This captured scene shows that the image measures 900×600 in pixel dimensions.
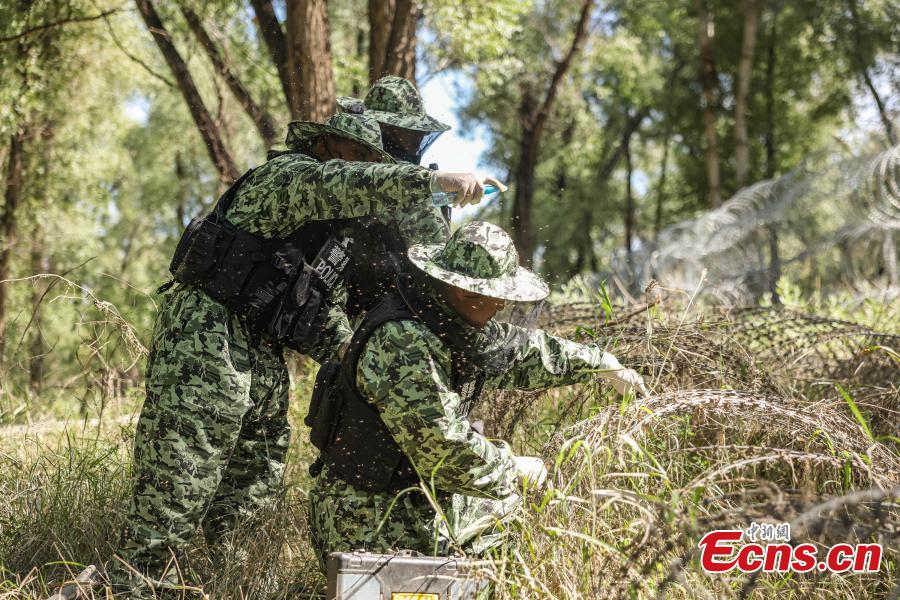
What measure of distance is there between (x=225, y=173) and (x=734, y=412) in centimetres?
579

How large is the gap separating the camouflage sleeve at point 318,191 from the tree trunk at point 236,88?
3744 millimetres

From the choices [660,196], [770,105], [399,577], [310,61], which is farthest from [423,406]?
[660,196]

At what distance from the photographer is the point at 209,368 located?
3367 millimetres

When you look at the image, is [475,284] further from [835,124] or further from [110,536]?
[835,124]

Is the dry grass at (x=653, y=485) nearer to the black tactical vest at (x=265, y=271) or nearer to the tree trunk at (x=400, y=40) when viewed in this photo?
the black tactical vest at (x=265, y=271)

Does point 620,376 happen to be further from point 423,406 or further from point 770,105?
point 770,105

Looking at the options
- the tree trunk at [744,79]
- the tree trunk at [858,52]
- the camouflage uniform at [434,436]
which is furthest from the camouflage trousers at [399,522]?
the tree trunk at [858,52]

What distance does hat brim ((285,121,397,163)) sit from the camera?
138 inches

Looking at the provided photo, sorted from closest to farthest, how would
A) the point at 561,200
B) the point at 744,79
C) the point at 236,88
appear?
the point at 236,88 → the point at 561,200 → the point at 744,79

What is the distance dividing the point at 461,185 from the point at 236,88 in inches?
218

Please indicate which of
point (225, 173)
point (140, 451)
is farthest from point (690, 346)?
point (225, 173)

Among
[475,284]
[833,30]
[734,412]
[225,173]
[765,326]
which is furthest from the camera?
[833,30]

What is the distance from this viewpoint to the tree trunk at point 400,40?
7090 millimetres

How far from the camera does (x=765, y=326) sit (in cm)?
476
